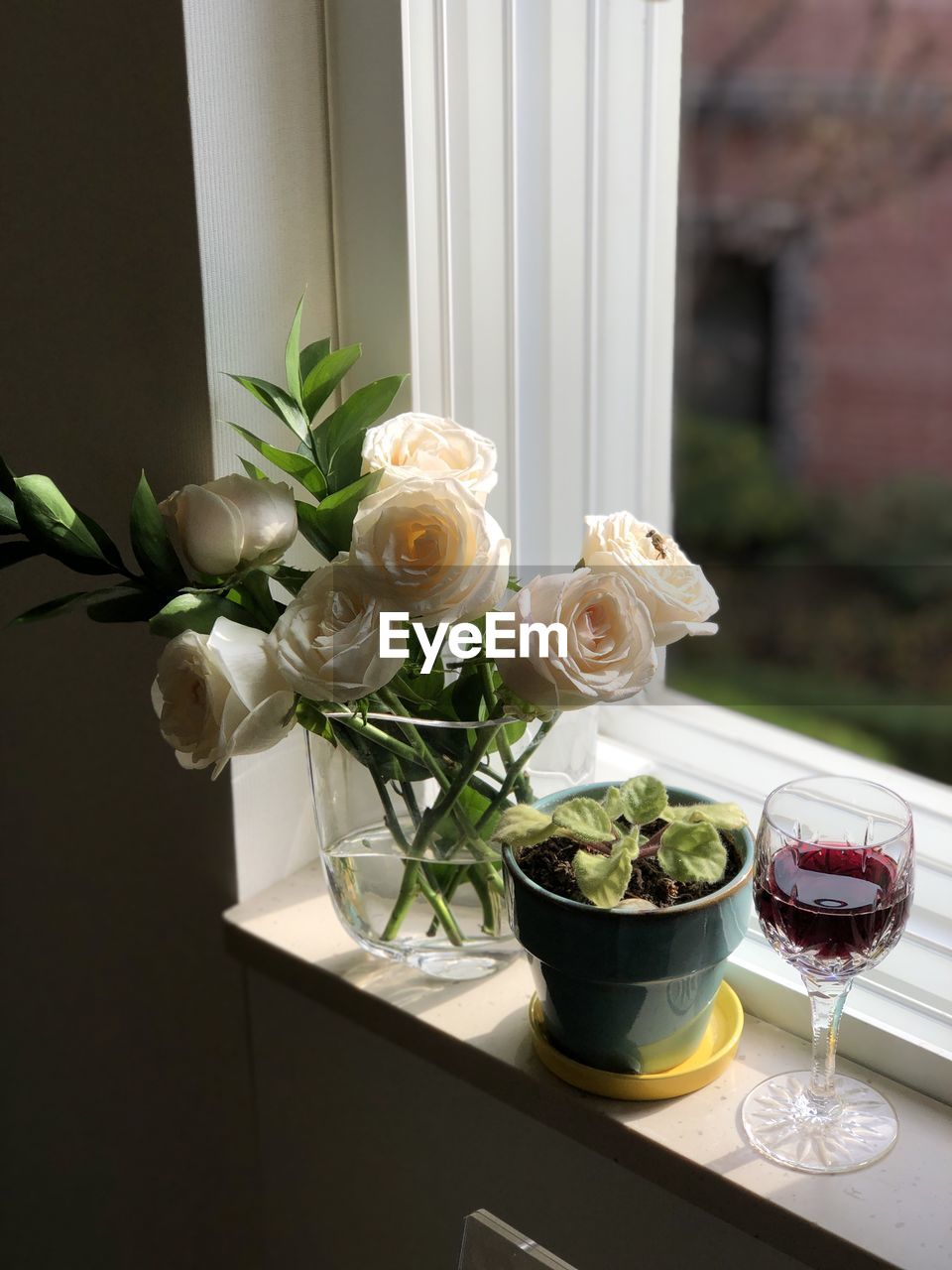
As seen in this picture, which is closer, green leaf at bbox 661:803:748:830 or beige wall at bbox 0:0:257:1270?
green leaf at bbox 661:803:748:830

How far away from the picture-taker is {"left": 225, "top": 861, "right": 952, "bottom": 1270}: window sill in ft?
2.37

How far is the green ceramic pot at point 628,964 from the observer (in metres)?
0.74

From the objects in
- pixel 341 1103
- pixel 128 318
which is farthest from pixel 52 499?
pixel 341 1103

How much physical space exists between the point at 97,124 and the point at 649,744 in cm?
62

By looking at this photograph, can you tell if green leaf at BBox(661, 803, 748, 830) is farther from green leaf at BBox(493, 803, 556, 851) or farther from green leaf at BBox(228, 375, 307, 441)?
green leaf at BBox(228, 375, 307, 441)

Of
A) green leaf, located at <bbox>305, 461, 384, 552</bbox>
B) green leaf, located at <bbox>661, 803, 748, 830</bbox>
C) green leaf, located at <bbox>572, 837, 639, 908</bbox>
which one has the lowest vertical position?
green leaf, located at <bbox>572, 837, 639, 908</bbox>

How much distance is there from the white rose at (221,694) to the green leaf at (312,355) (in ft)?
0.61

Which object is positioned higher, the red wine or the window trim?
the red wine

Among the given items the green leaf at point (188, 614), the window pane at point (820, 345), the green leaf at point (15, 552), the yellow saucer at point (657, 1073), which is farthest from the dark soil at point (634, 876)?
the window pane at point (820, 345)

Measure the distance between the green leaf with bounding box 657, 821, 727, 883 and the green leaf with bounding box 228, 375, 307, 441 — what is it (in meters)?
0.32

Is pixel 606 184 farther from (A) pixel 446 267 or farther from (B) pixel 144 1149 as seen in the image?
(B) pixel 144 1149

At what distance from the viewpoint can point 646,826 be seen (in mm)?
825

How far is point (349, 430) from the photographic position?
81cm

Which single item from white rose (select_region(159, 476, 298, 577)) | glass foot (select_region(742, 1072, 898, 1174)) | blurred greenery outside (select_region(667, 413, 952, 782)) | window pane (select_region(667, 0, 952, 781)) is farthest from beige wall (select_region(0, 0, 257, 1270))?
window pane (select_region(667, 0, 952, 781))
